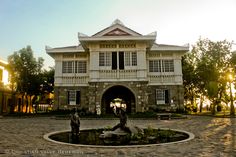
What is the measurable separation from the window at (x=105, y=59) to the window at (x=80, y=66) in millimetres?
3555

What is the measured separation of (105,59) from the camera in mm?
26250

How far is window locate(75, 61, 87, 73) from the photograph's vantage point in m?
29.1

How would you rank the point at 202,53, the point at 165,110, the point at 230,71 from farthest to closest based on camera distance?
1. the point at 202,53
2. the point at 230,71
3. the point at 165,110

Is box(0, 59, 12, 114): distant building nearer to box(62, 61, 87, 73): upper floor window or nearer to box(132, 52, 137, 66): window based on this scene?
box(62, 61, 87, 73): upper floor window

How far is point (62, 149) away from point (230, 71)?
28.3 m

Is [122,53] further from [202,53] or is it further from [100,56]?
[202,53]

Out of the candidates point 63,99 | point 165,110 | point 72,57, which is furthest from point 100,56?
point 165,110

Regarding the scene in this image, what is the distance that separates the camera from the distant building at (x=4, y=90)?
113 ft

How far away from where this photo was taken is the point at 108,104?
1237 inches

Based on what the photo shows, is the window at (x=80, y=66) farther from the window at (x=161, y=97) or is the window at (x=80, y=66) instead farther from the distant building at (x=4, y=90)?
the distant building at (x=4, y=90)

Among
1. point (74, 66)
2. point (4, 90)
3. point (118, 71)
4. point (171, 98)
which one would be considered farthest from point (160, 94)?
point (4, 90)

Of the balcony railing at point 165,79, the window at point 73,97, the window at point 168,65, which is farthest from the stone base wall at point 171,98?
the window at point 73,97

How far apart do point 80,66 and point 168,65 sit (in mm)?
10544

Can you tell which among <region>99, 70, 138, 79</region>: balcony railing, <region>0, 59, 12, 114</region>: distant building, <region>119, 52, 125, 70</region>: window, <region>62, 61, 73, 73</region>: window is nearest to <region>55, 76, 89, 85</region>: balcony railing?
<region>62, 61, 73, 73</region>: window
